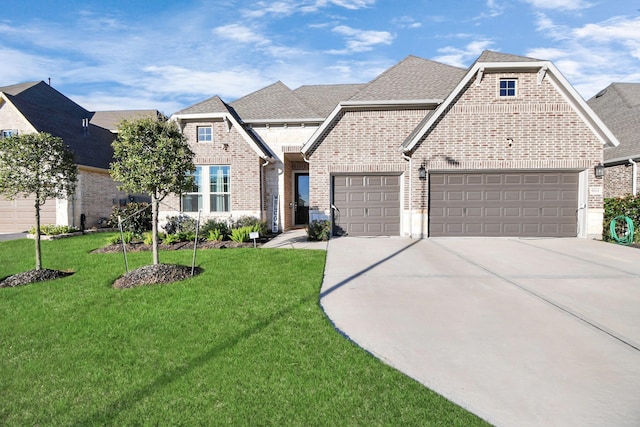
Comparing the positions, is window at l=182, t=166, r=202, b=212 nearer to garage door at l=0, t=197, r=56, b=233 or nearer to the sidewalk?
the sidewalk

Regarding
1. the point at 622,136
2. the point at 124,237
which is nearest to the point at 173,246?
the point at 124,237

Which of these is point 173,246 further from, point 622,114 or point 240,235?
point 622,114

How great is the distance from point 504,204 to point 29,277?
1395 cm

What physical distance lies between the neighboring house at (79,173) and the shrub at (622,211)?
21424 mm

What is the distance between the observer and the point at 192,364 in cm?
348

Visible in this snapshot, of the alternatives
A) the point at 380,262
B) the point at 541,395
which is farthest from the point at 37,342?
the point at 380,262

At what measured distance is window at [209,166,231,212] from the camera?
14312mm

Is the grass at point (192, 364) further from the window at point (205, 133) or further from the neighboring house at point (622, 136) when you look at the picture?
the neighboring house at point (622, 136)

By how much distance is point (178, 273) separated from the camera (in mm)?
7102

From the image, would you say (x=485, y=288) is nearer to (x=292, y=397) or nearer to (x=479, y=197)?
(x=292, y=397)

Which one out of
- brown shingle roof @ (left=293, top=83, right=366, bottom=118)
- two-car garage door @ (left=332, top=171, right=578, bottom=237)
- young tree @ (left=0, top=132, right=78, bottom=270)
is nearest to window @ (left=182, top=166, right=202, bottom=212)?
brown shingle roof @ (left=293, top=83, right=366, bottom=118)

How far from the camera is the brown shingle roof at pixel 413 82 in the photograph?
13.2m

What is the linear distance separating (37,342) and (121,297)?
171 cm

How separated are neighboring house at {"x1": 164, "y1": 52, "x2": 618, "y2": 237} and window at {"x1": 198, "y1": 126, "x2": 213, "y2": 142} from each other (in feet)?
0.14
